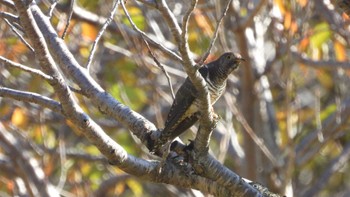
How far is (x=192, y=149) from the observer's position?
3.42 m

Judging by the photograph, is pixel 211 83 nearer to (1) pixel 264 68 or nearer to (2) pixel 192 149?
(2) pixel 192 149

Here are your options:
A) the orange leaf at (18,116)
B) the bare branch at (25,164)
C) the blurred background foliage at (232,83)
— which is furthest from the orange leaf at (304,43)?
the orange leaf at (18,116)

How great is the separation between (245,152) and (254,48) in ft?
3.10

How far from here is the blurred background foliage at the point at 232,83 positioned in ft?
19.0

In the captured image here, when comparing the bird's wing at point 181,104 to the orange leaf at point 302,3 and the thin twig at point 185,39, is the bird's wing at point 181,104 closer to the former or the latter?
the thin twig at point 185,39

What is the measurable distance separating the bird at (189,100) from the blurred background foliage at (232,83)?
37.5 inches

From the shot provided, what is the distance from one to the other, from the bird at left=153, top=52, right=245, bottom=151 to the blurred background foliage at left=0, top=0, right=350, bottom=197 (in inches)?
37.5

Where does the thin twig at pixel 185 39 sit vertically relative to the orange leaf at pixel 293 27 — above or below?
below

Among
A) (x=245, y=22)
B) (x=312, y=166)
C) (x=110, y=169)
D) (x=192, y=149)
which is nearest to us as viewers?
(x=192, y=149)

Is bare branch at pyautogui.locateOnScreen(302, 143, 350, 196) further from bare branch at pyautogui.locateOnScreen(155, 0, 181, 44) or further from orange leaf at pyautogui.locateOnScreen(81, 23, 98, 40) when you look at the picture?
bare branch at pyautogui.locateOnScreen(155, 0, 181, 44)

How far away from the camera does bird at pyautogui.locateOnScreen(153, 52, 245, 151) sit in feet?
11.7

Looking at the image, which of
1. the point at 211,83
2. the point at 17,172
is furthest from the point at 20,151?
the point at 211,83

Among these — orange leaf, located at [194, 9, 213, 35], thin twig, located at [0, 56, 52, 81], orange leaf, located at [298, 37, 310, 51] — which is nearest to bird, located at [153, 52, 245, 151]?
thin twig, located at [0, 56, 52, 81]

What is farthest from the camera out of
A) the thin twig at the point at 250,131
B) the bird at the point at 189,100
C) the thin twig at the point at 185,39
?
the thin twig at the point at 250,131
